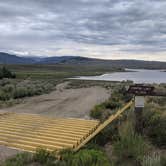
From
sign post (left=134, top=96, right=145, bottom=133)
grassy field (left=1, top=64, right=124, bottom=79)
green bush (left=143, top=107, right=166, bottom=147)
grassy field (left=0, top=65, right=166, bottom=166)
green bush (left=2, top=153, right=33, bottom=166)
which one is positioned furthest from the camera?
grassy field (left=1, top=64, right=124, bottom=79)

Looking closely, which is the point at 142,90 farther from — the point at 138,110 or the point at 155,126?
the point at 155,126

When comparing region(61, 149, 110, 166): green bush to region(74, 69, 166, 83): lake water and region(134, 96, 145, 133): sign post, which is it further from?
region(74, 69, 166, 83): lake water

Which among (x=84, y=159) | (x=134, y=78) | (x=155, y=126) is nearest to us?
(x=84, y=159)

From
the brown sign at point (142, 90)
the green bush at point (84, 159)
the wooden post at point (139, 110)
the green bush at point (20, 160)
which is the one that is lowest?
the green bush at point (20, 160)

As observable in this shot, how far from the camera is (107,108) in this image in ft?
37.4

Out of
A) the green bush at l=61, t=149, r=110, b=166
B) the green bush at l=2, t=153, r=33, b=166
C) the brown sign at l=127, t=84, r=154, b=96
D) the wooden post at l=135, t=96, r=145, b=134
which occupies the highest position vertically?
the brown sign at l=127, t=84, r=154, b=96

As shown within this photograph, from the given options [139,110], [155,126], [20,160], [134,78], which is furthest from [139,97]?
[134,78]

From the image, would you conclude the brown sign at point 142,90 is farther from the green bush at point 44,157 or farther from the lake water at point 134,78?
the lake water at point 134,78

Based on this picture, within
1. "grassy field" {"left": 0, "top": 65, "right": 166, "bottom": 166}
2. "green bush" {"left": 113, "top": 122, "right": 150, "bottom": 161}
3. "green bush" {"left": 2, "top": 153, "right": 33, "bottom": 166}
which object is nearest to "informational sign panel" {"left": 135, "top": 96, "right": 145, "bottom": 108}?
"grassy field" {"left": 0, "top": 65, "right": 166, "bottom": 166}

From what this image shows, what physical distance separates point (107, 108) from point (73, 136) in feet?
14.3

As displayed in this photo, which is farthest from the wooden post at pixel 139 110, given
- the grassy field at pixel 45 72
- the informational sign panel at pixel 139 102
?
the grassy field at pixel 45 72

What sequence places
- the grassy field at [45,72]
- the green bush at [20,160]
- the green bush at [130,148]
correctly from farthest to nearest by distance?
the grassy field at [45,72], the green bush at [130,148], the green bush at [20,160]

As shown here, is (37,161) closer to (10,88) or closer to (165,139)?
(165,139)

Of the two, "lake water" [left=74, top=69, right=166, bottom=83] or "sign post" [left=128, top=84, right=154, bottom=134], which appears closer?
"sign post" [left=128, top=84, right=154, bottom=134]
